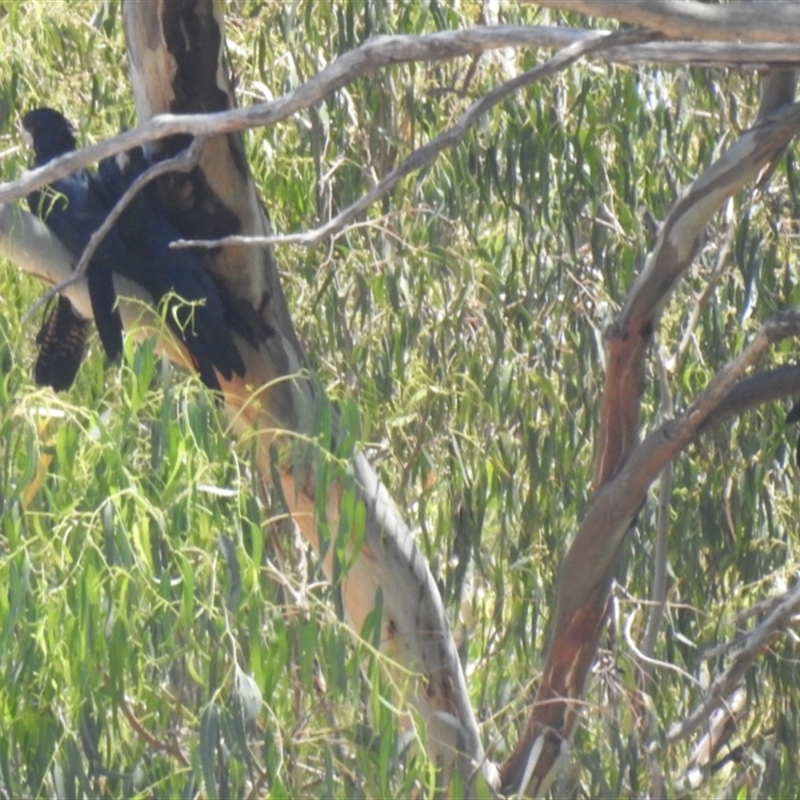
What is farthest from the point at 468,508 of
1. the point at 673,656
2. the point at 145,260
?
the point at 145,260

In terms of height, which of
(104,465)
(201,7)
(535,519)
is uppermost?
(201,7)

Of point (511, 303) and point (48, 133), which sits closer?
point (48, 133)

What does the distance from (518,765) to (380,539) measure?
1.59ft

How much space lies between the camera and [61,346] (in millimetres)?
2367

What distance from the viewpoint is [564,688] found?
2.59 metres

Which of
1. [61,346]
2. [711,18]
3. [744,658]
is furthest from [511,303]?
[711,18]

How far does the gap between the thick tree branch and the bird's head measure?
1079mm

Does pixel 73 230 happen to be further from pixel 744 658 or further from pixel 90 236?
pixel 744 658

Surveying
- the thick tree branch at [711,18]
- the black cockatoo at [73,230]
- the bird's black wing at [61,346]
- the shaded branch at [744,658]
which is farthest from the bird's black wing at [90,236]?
the shaded branch at [744,658]

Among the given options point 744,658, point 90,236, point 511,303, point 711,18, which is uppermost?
point 711,18

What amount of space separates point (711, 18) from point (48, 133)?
1237 millimetres

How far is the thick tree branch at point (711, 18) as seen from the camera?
69.5 inches

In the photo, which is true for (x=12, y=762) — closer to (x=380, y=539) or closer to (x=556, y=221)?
(x=380, y=539)

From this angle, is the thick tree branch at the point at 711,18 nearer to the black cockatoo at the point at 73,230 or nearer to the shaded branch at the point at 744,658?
the black cockatoo at the point at 73,230
